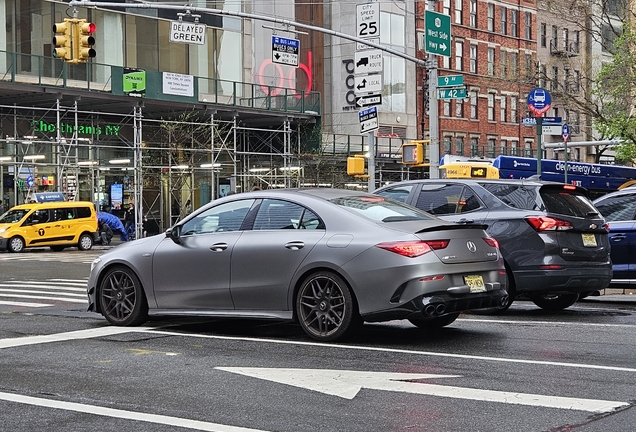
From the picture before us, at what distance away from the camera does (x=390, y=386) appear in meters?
7.36

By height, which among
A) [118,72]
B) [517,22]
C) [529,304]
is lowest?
[529,304]

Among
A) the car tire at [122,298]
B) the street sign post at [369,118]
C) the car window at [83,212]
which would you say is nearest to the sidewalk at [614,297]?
the car tire at [122,298]

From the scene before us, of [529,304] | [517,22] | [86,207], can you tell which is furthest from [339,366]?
[517,22]

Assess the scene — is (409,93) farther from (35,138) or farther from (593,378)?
(593,378)

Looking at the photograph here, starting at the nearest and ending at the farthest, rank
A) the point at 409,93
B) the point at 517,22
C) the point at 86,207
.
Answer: the point at 86,207, the point at 409,93, the point at 517,22

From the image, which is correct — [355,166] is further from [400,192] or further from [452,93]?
[400,192]

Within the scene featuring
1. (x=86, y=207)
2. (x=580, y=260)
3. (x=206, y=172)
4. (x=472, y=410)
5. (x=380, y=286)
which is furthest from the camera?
(x=206, y=172)

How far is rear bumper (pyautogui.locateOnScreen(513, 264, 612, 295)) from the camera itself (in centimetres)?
1200

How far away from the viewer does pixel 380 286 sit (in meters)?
9.28

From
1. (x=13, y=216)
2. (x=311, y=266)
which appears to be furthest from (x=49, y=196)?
(x=311, y=266)

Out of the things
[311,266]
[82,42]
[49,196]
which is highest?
[82,42]

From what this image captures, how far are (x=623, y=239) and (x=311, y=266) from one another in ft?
23.3

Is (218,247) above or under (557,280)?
above

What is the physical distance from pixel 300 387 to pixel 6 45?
37.5m
